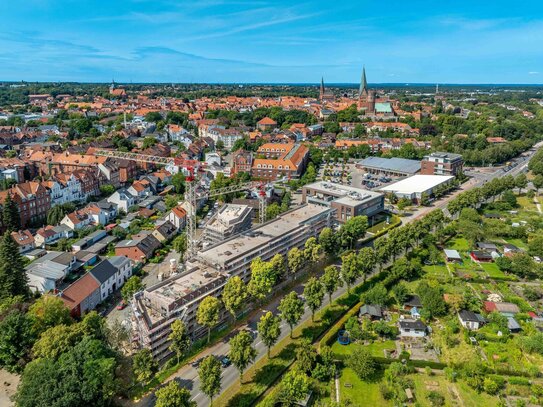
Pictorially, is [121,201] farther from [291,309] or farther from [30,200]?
[291,309]

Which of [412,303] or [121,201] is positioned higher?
[121,201]

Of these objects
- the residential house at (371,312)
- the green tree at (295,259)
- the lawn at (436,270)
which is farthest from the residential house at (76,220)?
the lawn at (436,270)

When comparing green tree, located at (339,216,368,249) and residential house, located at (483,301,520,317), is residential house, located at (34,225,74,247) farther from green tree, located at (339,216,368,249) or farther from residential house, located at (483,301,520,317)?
residential house, located at (483,301,520,317)

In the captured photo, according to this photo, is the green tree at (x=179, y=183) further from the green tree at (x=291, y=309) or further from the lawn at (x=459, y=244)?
the lawn at (x=459, y=244)

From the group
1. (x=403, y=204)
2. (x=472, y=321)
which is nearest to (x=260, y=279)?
(x=472, y=321)

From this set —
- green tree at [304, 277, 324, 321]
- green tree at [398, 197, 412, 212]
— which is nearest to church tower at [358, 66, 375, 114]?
green tree at [398, 197, 412, 212]
